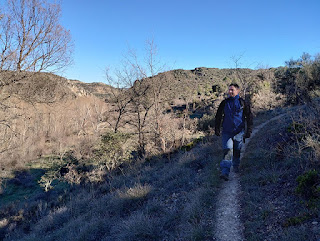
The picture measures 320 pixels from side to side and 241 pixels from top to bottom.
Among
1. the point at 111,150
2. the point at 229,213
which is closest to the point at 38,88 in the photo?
the point at 111,150

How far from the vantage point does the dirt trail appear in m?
2.81

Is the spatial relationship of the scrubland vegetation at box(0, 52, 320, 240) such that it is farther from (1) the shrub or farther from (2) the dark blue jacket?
(2) the dark blue jacket

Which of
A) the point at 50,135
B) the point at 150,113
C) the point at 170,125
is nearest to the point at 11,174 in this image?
the point at 50,135

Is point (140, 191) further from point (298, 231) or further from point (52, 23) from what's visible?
point (52, 23)

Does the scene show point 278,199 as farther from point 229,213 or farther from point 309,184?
point 229,213

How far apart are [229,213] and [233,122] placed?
181cm

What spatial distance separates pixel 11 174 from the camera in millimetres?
14297

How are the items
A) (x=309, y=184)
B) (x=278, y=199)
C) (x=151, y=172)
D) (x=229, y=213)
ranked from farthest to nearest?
(x=151, y=172) → (x=229, y=213) → (x=278, y=199) → (x=309, y=184)

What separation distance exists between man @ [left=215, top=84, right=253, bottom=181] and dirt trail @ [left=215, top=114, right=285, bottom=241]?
11.8 inches

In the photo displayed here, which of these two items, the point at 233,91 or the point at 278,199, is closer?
the point at 278,199

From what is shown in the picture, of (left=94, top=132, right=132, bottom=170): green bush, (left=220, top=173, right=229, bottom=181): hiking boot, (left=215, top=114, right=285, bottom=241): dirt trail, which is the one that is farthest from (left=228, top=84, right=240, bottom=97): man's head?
(left=94, top=132, right=132, bottom=170): green bush

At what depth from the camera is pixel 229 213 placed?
3.27 meters

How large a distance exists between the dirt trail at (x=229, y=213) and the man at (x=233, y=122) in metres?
0.30

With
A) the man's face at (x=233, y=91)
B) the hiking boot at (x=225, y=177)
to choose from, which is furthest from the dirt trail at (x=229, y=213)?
the man's face at (x=233, y=91)
